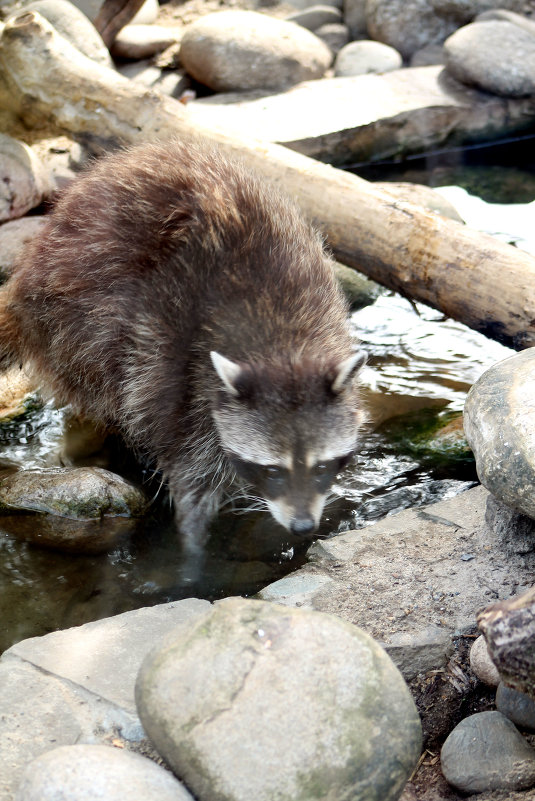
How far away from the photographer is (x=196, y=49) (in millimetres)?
8930

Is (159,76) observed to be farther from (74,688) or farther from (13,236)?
(74,688)

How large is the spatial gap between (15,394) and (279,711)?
11.4 ft

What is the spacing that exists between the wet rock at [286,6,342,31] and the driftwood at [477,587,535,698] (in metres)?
9.43

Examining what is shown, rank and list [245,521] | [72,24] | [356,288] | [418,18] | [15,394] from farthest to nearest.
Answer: [418,18] → [72,24] → [356,288] → [15,394] → [245,521]

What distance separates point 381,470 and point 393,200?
1479 mm

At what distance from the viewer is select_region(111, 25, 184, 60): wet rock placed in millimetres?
9117

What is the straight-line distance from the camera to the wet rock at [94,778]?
2031 millimetres

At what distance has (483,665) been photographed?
2.73 metres

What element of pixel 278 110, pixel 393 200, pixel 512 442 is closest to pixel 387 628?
pixel 512 442

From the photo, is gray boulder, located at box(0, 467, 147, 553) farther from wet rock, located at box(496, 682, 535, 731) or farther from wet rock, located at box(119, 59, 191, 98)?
wet rock, located at box(119, 59, 191, 98)

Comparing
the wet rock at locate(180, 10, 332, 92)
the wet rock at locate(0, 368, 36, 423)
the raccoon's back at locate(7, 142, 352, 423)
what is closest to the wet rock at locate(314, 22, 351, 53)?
the wet rock at locate(180, 10, 332, 92)

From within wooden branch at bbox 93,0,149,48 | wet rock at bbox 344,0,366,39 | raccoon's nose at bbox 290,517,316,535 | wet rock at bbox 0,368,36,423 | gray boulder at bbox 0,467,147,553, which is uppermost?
wooden branch at bbox 93,0,149,48

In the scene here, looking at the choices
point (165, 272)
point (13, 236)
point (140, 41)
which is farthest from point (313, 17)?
point (165, 272)

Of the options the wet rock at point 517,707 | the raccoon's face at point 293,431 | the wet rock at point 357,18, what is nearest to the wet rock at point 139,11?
the wet rock at point 357,18
